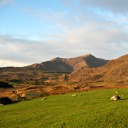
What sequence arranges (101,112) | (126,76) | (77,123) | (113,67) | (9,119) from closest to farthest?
(77,123) < (101,112) < (9,119) < (126,76) < (113,67)

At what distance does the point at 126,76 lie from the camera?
166875 mm

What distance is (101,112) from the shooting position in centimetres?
2869

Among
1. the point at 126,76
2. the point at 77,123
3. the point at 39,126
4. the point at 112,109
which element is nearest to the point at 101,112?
the point at 112,109

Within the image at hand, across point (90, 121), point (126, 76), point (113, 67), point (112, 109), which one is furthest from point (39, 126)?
point (113, 67)

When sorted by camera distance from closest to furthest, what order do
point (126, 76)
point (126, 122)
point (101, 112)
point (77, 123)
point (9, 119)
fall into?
point (126, 122) < point (77, 123) < point (101, 112) < point (9, 119) < point (126, 76)

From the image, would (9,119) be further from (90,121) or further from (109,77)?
(109,77)

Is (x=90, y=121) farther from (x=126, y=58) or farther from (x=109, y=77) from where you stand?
(x=126, y=58)

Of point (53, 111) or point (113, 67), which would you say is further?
point (113, 67)

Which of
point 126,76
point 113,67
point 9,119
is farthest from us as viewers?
point 113,67

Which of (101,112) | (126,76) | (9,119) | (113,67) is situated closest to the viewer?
(101,112)

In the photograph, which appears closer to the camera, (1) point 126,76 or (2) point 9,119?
(2) point 9,119

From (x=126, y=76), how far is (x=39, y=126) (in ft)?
473

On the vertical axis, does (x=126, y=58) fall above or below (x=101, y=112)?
above

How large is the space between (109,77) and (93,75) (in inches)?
790
